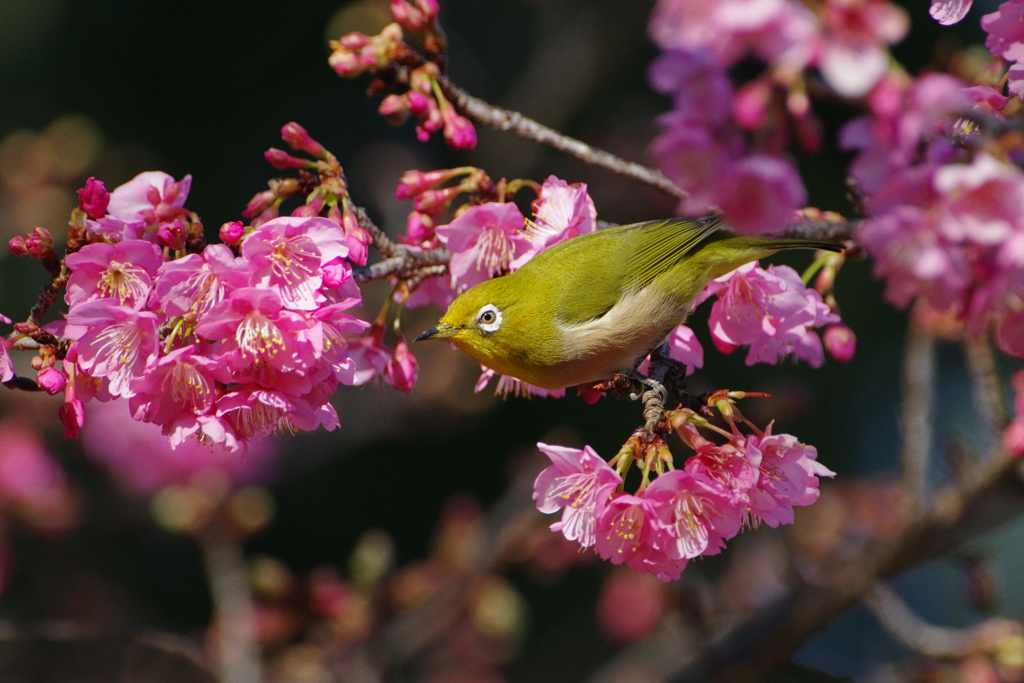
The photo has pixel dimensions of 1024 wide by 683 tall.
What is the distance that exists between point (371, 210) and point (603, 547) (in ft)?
24.8

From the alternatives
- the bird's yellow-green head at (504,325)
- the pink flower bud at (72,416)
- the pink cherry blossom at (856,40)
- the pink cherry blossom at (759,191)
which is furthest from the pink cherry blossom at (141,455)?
the pink cherry blossom at (856,40)

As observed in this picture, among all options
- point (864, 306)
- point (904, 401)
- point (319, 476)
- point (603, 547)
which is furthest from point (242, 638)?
point (864, 306)

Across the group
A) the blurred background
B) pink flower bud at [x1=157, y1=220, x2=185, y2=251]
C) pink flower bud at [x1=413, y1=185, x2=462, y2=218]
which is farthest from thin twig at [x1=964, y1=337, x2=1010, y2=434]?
pink flower bud at [x1=157, y1=220, x2=185, y2=251]

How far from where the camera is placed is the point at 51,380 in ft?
5.95

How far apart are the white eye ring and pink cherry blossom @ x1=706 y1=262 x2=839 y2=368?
2.01ft

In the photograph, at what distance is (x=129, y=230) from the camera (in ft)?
6.07

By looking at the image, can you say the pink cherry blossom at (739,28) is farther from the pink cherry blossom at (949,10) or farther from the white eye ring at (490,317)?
the white eye ring at (490,317)

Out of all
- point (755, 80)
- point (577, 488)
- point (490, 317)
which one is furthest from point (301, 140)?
point (755, 80)

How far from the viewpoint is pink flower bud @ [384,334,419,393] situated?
218cm

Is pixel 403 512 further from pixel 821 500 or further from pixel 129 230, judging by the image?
pixel 129 230

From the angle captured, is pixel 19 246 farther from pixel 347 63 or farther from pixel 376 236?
pixel 347 63

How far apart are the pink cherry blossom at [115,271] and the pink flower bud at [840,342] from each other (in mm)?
1715

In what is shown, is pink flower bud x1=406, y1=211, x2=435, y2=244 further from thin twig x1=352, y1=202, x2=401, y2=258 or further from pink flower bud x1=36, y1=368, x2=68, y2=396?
pink flower bud x1=36, y1=368, x2=68, y2=396

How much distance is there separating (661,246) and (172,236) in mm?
1362
